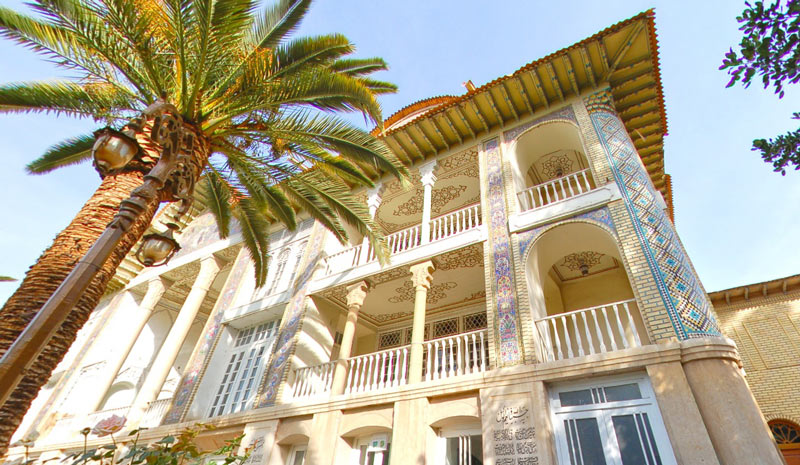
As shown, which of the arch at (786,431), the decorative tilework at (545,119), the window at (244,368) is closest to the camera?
the arch at (786,431)

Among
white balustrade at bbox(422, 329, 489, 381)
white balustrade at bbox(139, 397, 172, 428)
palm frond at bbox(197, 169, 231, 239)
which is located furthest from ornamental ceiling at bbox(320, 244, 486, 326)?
white balustrade at bbox(139, 397, 172, 428)

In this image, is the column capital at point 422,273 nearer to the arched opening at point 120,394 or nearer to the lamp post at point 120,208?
the lamp post at point 120,208

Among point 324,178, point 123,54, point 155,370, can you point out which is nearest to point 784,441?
point 324,178

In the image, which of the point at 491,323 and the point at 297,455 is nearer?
the point at 491,323

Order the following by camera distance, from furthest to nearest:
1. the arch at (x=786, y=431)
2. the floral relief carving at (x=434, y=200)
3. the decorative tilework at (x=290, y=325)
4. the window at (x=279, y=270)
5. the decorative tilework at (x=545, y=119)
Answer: the window at (x=279, y=270) → the floral relief carving at (x=434, y=200) → the decorative tilework at (x=545, y=119) → the decorative tilework at (x=290, y=325) → the arch at (x=786, y=431)

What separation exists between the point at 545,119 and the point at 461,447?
7.14 metres

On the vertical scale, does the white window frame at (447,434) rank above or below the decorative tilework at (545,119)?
below

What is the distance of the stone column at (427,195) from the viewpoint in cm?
926

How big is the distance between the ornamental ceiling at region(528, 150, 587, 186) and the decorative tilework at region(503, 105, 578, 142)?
95cm

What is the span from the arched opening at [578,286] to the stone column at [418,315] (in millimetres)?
2049

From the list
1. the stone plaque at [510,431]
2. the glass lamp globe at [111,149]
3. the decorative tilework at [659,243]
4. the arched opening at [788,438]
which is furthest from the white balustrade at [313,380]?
the arched opening at [788,438]

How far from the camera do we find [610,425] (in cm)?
538

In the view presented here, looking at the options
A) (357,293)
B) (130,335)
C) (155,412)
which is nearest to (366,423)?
(357,293)

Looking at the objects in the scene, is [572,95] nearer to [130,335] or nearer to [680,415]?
[680,415]
